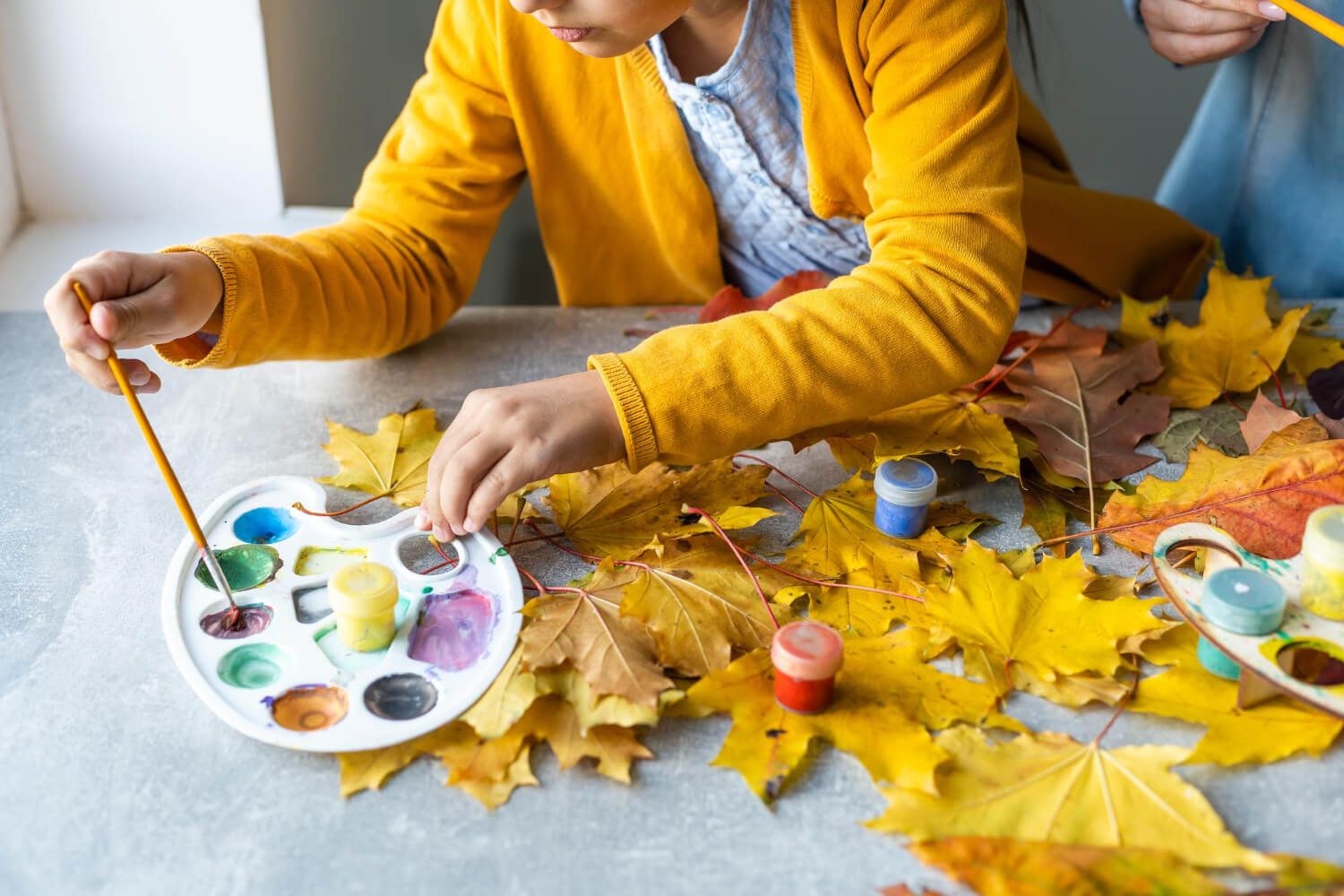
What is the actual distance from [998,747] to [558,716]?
0.78ft

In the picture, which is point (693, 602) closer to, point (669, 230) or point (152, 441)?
point (152, 441)

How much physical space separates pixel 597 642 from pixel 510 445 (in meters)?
0.15

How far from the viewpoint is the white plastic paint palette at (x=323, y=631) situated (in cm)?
66

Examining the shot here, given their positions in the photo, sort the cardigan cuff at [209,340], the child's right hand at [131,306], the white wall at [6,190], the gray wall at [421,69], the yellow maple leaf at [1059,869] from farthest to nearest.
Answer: the gray wall at [421,69] < the white wall at [6,190] < the cardigan cuff at [209,340] < the child's right hand at [131,306] < the yellow maple leaf at [1059,869]

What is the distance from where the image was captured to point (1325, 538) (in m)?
0.65

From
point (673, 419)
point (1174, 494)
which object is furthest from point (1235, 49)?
point (673, 419)

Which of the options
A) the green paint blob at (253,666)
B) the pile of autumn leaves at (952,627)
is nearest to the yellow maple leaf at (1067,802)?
the pile of autumn leaves at (952,627)

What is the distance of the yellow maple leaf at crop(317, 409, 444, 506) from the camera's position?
844 mm

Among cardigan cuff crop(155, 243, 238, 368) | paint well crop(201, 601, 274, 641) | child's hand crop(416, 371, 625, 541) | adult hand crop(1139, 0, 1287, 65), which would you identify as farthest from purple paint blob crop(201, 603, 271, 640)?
adult hand crop(1139, 0, 1287, 65)

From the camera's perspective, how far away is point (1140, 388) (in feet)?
3.12

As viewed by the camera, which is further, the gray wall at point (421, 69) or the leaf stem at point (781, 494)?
→ the gray wall at point (421, 69)

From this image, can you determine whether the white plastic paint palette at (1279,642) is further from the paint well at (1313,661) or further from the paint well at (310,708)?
the paint well at (310,708)

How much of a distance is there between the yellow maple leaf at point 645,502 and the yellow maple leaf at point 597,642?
0.19 ft

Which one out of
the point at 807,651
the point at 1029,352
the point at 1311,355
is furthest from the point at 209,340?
the point at 1311,355
